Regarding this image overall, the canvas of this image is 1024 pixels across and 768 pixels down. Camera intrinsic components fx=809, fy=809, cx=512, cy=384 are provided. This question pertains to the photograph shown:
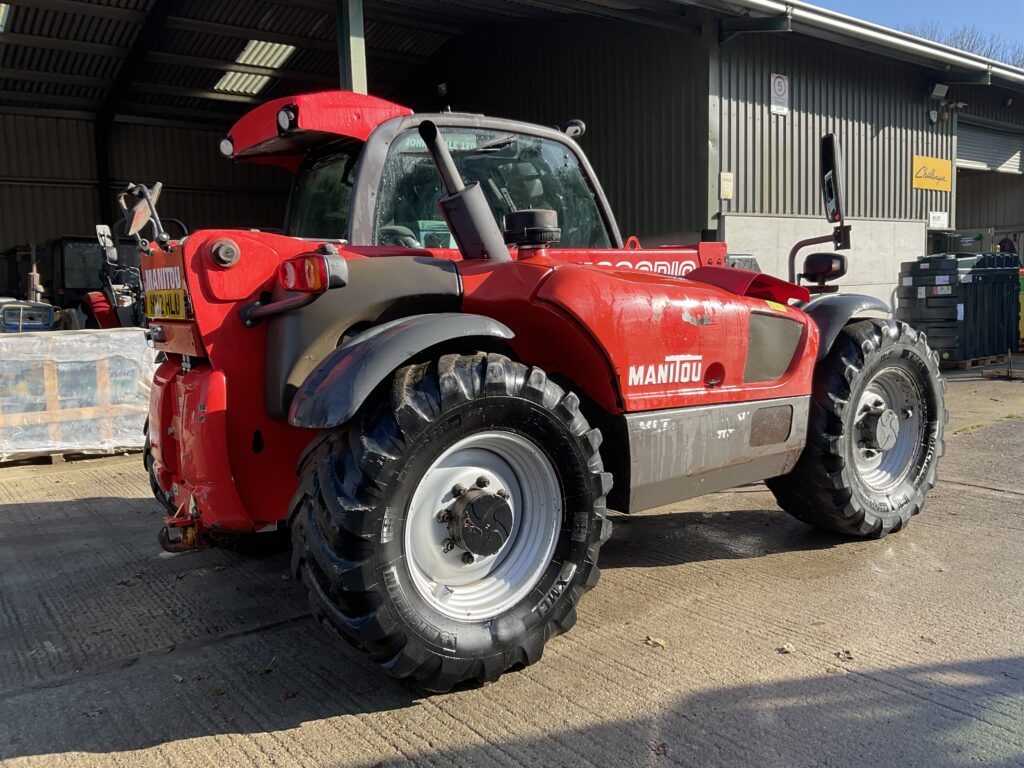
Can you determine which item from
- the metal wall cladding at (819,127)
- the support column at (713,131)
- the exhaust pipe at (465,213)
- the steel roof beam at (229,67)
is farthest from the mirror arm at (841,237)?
the steel roof beam at (229,67)

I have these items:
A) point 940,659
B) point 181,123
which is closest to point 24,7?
point 181,123

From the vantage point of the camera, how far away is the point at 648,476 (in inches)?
137

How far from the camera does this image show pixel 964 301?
12.8 m

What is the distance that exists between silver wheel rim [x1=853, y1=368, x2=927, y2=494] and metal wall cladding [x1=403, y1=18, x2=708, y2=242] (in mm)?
7961

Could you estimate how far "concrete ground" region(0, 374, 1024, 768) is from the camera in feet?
8.61

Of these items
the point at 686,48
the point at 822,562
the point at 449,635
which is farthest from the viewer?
the point at 686,48

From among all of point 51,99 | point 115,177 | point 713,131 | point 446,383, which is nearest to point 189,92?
point 51,99

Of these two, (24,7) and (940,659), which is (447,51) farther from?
(940,659)

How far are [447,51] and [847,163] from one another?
27.6 feet

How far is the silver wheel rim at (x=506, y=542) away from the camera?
2.96m

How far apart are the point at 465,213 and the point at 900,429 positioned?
3117mm

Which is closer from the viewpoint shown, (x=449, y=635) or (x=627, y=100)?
(x=449, y=635)

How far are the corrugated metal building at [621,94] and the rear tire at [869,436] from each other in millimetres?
7900

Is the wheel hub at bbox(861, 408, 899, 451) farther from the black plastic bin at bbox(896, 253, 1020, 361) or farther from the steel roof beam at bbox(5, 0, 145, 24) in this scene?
the steel roof beam at bbox(5, 0, 145, 24)
